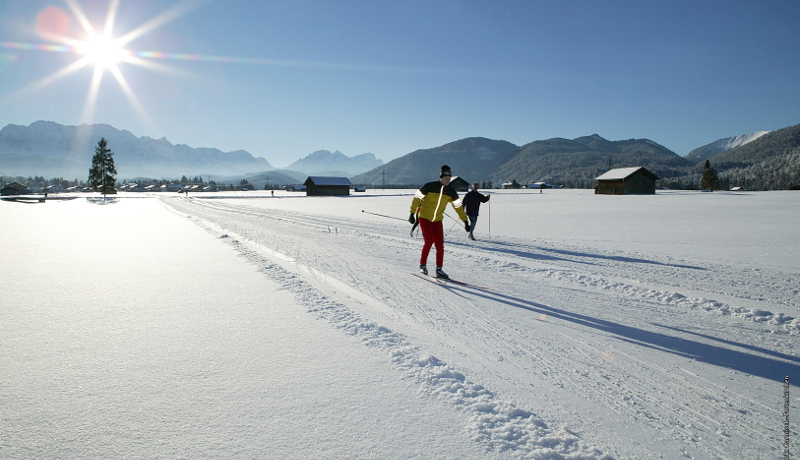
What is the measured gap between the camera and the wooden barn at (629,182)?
172 ft

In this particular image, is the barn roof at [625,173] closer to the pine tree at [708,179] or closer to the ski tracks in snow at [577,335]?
the pine tree at [708,179]

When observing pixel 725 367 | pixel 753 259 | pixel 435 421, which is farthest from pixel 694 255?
pixel 435 421

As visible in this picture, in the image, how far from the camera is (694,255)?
27.0 ft

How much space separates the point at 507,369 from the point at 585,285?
3506 mm

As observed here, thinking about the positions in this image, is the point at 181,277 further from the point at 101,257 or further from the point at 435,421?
the point at 435,421

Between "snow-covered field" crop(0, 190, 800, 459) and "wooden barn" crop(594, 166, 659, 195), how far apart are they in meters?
51.8

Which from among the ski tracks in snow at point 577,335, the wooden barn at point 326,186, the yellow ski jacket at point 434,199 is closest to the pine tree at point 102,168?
the wooden barn at point 326,186

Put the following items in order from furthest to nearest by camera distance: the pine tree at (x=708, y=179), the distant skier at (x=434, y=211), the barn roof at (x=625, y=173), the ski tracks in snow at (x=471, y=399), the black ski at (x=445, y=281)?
the pine tree at (x=708, y=179)
the barn roof at (x=625, y=173)
the distant skier at (x=434, y=211)
the black ski at (x=445, y=281)
the ski tracks in snow at (x=471, y=399)

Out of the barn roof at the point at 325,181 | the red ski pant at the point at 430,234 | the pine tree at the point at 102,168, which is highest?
the pine tree at the point at 102,168

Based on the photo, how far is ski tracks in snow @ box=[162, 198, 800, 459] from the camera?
2.49m

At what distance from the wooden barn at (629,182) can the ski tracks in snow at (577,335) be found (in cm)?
5231

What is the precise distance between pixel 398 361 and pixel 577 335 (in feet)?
6.67

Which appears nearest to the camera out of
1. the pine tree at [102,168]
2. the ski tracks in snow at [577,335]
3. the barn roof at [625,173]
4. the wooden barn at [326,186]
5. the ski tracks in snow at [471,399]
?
the ski tracks in snow at [471,399]

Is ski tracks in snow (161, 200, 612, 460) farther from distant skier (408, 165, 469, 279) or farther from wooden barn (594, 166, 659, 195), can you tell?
wooden barn (594, 166, 659, 195)
